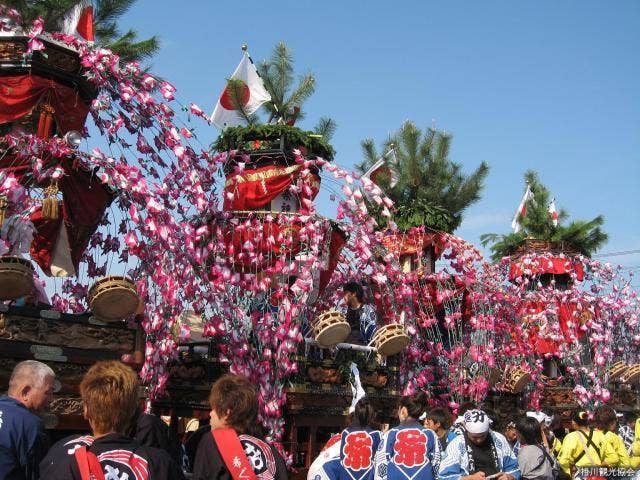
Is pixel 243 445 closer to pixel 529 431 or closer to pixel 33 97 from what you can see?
pixel 529 431

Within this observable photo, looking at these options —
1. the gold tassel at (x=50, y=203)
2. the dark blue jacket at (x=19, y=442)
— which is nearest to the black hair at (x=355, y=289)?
the gold tassel at (x=50, y=203)

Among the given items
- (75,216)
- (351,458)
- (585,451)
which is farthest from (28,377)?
(585,451)

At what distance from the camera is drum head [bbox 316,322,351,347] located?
31.0 ft

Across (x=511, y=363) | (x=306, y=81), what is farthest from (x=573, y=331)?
(x=306, y=81)

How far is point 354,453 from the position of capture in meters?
5.72

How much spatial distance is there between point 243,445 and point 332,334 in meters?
5.56

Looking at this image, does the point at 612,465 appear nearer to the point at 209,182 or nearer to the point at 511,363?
the point at 209,182

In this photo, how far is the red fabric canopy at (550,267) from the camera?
67.4 ft

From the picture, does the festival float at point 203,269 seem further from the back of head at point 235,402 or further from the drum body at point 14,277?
the back of head at point 235,402

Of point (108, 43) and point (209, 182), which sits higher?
point (108, 43)

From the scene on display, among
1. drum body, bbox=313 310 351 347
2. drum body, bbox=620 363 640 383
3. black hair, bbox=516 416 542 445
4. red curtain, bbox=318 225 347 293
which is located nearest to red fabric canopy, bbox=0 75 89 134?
red curtain, bbox=318 225 347 293

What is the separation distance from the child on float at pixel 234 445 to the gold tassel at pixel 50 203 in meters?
4.88

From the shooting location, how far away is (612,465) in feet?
25.0

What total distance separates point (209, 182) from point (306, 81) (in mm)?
4083
